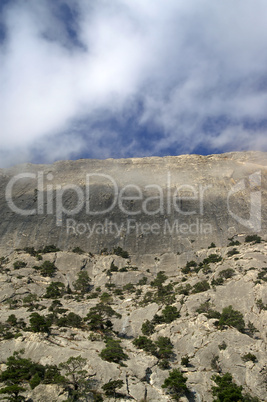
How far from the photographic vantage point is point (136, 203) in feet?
331

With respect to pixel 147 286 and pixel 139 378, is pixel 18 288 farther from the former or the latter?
pixel 139 378

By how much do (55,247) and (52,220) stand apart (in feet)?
33.8

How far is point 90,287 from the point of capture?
2899 inches

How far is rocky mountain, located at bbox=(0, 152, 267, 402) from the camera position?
1414 inches

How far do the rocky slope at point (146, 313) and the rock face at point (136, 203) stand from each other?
5.75 meters

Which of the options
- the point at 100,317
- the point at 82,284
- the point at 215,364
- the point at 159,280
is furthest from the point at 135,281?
the point at 215,364

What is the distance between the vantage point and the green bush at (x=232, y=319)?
1757 inches

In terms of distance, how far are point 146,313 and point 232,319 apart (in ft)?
48.4

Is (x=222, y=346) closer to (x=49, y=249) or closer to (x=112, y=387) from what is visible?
(x=112, y=387)

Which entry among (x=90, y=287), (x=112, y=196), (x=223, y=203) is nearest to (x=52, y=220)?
(x=112, y=196)

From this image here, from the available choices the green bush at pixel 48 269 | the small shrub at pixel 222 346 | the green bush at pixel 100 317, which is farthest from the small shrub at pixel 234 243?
the small shrub at pixel 222 346

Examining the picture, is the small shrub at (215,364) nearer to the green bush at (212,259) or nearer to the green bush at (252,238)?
the green bush at (212,259)

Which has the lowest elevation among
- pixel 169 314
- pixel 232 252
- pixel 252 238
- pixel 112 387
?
pixel 112 387

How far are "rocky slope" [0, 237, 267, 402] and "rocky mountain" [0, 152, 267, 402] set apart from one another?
212 millimetres
